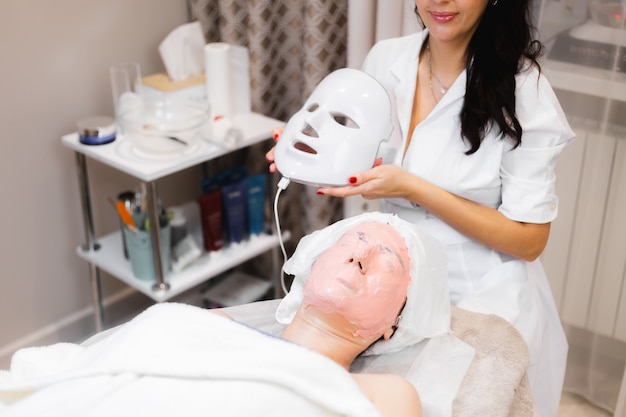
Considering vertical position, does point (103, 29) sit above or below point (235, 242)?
above

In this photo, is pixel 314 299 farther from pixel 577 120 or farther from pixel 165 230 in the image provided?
pixel 577 120

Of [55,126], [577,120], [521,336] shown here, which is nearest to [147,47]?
[55,126]

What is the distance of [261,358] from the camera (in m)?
1.11

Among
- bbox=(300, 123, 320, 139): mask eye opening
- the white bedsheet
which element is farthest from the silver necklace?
the white bedsheet

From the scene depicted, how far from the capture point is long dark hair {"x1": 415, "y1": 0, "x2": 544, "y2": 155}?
142 cm

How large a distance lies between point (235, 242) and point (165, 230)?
0.97ft

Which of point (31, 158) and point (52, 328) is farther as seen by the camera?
point (52, 328)

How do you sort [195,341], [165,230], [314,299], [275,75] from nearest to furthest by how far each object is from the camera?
[195,341]
[314,299]
[165,230]
[275,75]

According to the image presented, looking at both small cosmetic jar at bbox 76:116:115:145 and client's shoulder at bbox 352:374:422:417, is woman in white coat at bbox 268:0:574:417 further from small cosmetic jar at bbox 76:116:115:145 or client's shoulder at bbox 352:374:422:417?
small cosmetic jar at bbox 76:116:115:145

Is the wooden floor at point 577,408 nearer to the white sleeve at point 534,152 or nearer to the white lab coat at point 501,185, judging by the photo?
the white lab coat at point 501,185

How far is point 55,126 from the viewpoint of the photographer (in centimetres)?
214

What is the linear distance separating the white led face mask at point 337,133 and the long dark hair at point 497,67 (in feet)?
0.57

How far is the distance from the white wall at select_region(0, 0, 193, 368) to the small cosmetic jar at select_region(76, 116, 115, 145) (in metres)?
0.14

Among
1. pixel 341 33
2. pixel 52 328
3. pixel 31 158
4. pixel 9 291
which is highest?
pixel 341 33
